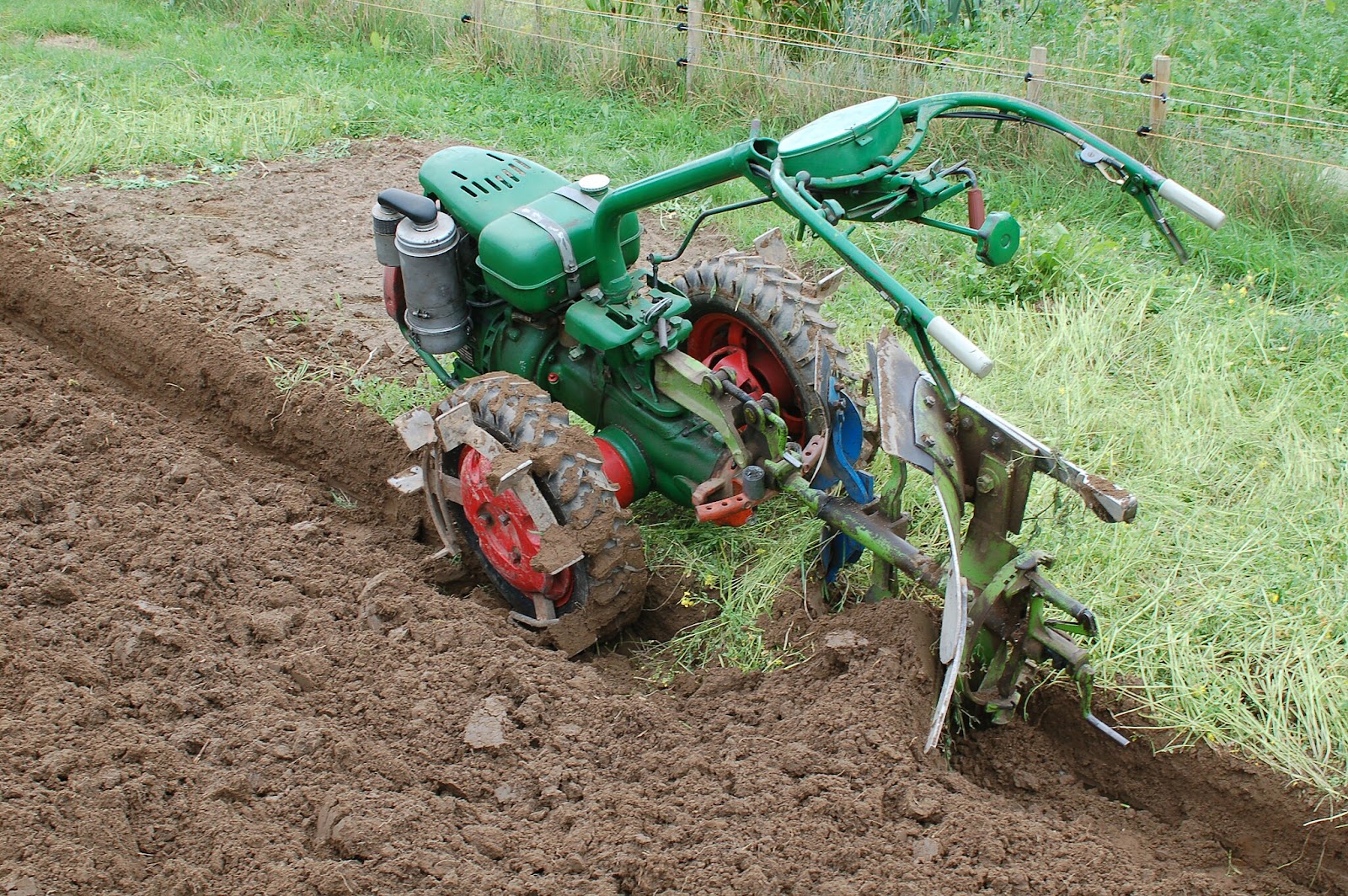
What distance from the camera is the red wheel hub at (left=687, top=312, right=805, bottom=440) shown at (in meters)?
4.58

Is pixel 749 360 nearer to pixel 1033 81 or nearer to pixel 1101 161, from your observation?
pixel 1101 161

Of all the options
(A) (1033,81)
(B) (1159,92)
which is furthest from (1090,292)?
(A) (1033,81)

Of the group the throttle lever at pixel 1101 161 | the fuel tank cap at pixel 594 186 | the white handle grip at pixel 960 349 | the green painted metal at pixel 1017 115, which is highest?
the green painted metal at pixel 1017 115

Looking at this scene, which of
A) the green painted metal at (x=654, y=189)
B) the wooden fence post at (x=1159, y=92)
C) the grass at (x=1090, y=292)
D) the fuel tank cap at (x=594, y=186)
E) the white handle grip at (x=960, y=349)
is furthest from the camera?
the wooden fence post at (x=1159, y=92)

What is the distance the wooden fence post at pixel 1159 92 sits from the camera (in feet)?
23.2

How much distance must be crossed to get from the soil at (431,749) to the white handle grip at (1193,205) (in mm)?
1507

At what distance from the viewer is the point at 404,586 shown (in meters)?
4.36

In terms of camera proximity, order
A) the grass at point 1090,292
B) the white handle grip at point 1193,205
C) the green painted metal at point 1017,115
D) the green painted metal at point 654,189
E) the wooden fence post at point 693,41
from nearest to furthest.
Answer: the white handle grip at point 1193,205
the green painted metal at point 1017,115
the green painted metal at point 654,189
the grass at point 1090,292
the wooden fence post at point 693,41

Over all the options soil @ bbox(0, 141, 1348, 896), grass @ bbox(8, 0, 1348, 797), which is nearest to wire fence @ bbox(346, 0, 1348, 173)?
grass @ bbox(8, 0, 1348, 797)

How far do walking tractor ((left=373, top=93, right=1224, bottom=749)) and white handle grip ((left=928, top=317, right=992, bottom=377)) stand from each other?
100 millimetres

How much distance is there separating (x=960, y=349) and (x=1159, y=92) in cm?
547

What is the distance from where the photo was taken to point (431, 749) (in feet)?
11.7

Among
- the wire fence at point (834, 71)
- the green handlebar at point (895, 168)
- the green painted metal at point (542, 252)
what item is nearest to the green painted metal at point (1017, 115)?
the green handlebar at point (895, 168)

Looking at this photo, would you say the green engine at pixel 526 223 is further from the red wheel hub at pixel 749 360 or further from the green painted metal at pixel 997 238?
the green painted metal at pixel 997 238
